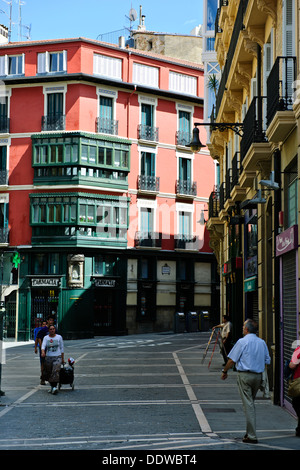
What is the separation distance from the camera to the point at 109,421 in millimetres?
12492

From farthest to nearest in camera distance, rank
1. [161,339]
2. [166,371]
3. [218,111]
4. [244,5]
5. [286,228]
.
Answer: [161,339]
[218,111]
[166,371]
[244,5]
[286,228]

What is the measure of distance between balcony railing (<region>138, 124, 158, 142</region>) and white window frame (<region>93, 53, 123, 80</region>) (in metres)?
3.29

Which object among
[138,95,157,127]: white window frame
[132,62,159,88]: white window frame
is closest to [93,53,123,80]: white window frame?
[132,62,159,88]: white window frame

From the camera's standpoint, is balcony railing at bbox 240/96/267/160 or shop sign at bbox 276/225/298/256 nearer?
shop sign at bbox 276/225/298/256

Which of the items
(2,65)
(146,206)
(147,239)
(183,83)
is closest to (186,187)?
(146,206)

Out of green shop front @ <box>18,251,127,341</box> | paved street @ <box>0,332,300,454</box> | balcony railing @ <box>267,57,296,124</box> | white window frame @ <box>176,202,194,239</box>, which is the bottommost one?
paved street @ <box>0,332,300,454</box>

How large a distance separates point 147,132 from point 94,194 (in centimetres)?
602

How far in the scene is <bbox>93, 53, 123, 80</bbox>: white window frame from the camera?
44.0m

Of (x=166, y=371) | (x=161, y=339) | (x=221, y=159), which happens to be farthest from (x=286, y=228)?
(x=161, y=339)

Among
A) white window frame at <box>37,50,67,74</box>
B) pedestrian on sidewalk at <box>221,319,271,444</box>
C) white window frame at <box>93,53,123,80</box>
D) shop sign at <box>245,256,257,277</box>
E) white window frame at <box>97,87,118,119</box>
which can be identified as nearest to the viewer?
pedestrian on sidewalk at <box>221,319,271,444</box>

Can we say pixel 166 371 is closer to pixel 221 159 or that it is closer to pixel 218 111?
pixel 218 111

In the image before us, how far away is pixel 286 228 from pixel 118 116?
103 ft

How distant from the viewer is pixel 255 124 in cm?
1659

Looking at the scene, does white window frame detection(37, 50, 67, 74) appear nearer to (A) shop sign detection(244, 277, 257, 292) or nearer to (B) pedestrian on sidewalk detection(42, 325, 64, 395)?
(A) shop sign detection(244, 277, 257, 292)
